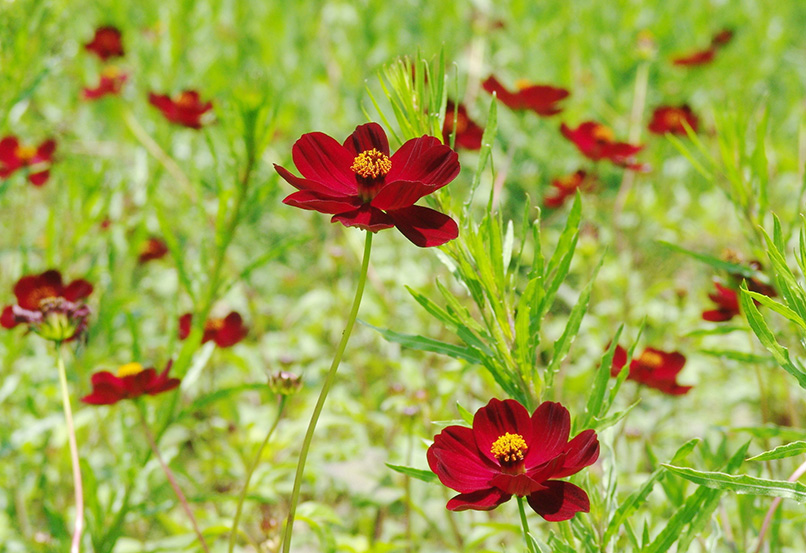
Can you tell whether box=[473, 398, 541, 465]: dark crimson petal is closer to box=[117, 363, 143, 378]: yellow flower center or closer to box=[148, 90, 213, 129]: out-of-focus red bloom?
box=[117, 363, 143, 378]: yellow flower center

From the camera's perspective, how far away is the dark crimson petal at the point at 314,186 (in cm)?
65

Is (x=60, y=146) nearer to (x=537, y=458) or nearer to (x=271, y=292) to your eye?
(x=271, y=292)

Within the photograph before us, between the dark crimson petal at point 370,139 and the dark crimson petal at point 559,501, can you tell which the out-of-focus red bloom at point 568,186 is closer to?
the dark crimson petal at point 370,139


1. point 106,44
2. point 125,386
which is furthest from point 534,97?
point 106,44

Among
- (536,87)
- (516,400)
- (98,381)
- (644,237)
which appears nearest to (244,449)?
(98,381)

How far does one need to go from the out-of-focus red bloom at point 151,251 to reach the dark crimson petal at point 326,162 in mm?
1350

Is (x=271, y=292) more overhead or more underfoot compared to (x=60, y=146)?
more underfoot

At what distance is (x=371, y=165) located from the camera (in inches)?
28.7

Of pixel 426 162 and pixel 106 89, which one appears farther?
pixel 106 89

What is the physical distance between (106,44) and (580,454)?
2.27m

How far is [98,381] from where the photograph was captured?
0.99m

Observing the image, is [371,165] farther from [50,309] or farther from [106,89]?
[106,89]

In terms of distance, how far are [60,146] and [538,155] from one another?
1.58 metres

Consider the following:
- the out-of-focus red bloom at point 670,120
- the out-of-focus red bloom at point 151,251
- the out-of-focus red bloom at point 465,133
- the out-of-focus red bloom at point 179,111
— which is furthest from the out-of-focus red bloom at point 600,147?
the out-of-focus red bloom at point 151,251
